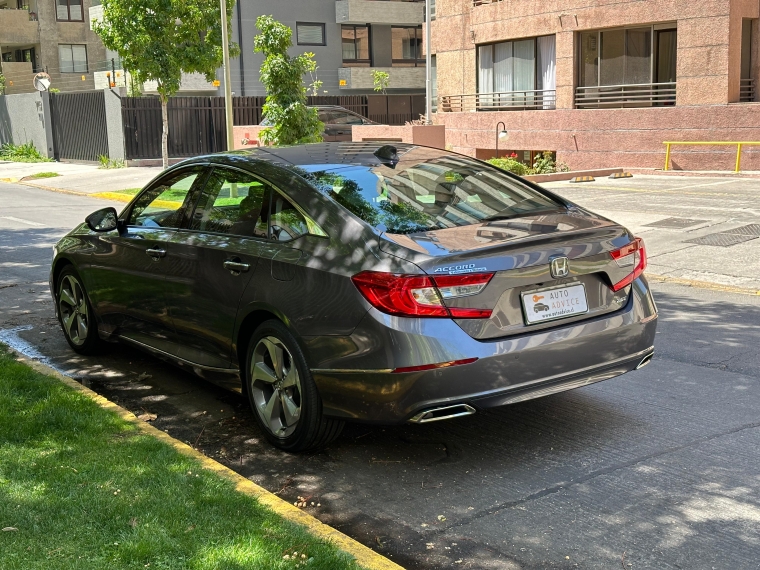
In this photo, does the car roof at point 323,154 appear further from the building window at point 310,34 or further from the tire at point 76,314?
the building window at point 310,34

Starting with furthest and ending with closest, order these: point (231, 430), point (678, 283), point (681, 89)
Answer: point (681, 89), point (678, 283), point (231, 430)

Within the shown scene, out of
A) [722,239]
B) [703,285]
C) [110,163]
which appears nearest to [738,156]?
[722,239]

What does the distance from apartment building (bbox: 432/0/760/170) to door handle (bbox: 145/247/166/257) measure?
740 inches

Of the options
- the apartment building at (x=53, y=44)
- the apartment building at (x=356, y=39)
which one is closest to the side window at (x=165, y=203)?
the apartment building at (x=356, y=39)

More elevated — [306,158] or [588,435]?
[306,158]

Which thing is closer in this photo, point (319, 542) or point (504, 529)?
point (319, 542)

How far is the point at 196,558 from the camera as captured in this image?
12.1ft

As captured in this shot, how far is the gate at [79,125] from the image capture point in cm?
3397

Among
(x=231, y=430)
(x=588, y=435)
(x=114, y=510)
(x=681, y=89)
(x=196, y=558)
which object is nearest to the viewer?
(x=196, y=558)

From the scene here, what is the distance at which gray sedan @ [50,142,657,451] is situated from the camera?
466 cm

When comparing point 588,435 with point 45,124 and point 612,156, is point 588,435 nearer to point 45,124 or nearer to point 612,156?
point 612,156

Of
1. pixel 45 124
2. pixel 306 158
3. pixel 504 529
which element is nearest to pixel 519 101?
pixel 45 124

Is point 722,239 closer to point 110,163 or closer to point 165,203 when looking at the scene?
point 165,203

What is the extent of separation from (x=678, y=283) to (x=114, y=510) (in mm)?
7565
